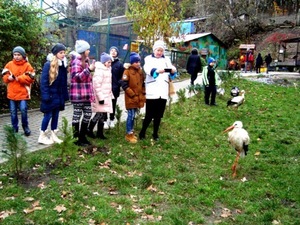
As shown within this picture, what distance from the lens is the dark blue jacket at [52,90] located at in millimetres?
6324

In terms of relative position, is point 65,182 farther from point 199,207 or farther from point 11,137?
point 199,207

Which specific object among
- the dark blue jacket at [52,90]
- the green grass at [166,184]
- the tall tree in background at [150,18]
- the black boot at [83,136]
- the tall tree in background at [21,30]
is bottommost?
the green grass at [166,184]

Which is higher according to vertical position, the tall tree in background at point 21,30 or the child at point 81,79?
the tall tree in background at point 21,30

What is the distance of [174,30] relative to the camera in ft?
64.8

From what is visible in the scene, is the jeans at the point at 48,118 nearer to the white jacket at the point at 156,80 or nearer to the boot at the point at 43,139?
the boot at the point at 43,139

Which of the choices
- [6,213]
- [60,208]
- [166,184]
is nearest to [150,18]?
[166,184]

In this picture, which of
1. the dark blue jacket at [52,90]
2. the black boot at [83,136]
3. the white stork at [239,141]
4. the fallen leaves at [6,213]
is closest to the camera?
the fallen leaves at [6,213]

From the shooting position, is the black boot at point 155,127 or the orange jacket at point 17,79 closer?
the orange jacket at point 17,79

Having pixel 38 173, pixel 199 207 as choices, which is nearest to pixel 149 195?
pixel 199 207

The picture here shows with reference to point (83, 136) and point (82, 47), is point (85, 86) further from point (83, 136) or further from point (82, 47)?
point (83, 136)

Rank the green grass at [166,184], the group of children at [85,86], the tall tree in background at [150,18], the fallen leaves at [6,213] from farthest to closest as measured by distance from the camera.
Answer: the tall tree in background at [150,18] → the group of children at [85,86] → the green grass at [166,184] → the fallen leaves at [6,213]

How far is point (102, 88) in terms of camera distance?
679 centimetres

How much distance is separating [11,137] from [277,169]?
4450mm

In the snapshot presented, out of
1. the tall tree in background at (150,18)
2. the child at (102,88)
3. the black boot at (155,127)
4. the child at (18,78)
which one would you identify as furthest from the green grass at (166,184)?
the tall tree in background at (150,18)
